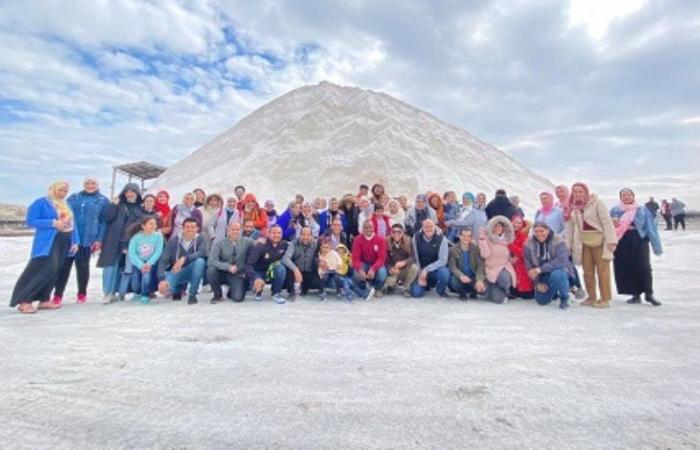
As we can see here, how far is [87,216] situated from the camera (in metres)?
5.73

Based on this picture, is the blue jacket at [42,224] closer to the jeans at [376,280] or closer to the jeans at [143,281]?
the jeans at [143,281]

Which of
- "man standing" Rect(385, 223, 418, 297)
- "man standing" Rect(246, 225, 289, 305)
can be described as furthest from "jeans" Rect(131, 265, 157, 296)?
"man standing" Rect(385, 223, 418, 297)

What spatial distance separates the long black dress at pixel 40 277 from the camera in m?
4.97

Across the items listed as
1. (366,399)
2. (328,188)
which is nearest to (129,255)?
(366,399)

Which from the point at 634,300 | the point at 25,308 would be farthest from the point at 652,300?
the point at 25,308

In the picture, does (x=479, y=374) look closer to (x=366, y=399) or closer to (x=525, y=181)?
(x=366, y=399)

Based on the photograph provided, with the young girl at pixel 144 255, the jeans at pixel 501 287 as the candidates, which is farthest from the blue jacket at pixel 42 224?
the jeans at pixel 501 287

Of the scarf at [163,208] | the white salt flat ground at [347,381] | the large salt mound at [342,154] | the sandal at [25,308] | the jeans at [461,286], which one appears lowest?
the white salt flat ground at [347,381]

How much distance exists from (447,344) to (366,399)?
1.49 m

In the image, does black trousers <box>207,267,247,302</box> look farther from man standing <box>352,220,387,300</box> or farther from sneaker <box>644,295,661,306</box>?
sneaker <box>644,295,661,306</box>

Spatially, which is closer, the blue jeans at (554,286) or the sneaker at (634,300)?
the blue jeans at (554,286)

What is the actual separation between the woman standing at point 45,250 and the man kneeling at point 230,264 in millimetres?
1969

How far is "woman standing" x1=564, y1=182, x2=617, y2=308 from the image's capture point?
5562 millimetres

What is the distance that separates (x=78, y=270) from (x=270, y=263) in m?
2.90
